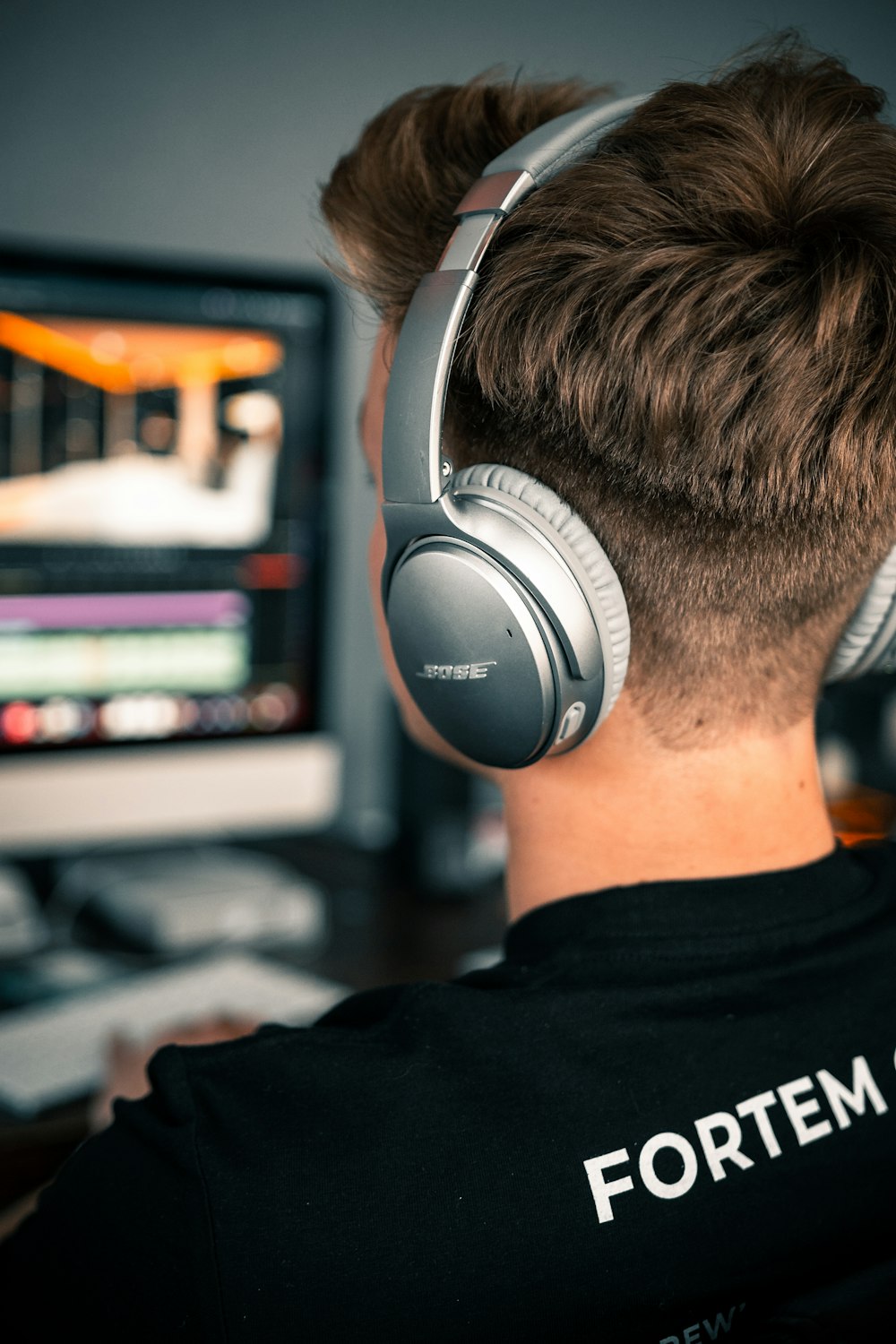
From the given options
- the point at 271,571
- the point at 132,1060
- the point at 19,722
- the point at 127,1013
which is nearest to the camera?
the point at 132,1060

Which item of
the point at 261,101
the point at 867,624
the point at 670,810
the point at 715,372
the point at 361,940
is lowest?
the point at 361,940

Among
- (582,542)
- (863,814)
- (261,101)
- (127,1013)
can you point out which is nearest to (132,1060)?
(127,1013)

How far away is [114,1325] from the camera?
555 mm

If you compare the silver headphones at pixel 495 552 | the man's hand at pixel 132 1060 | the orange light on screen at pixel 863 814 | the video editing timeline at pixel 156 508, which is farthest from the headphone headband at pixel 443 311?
the orange light on screen at pixel 863 814

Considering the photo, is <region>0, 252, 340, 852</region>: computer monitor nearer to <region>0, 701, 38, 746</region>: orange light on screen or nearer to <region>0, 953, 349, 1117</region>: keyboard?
<region>0, 701, 38, 746</region>: orange light on screen

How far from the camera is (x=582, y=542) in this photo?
1.96 ft

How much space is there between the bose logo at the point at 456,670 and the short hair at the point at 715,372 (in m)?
0.09

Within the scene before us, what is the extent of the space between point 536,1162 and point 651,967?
0.40ft

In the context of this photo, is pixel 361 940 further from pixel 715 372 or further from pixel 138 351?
pixel 715 372

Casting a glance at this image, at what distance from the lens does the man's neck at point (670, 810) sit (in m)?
0.66

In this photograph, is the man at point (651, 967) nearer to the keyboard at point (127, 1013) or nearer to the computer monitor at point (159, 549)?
the keyboard at point (127, 1013)

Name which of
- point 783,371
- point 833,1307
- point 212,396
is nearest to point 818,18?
point 212,396

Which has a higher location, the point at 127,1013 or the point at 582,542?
the point at 582,542

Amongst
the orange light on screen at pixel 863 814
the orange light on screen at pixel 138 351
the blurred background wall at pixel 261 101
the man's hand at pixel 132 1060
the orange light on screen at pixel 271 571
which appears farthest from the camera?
the orange light on screen at pixel 863 814
